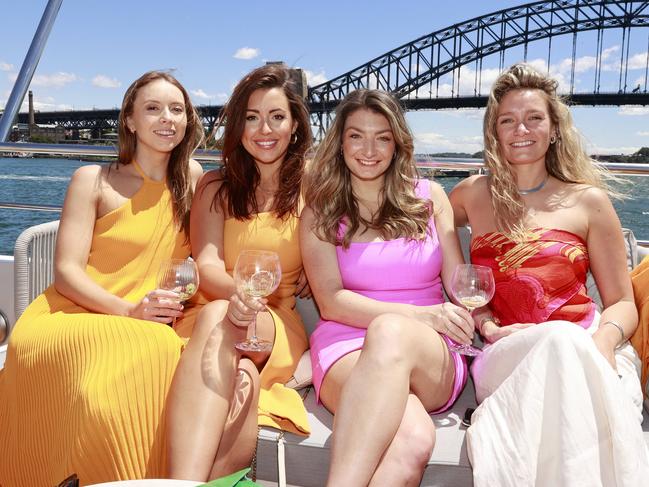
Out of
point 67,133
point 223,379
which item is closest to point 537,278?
point 223,379

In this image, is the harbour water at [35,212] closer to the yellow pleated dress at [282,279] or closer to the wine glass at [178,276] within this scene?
the yellow pleated dress at [282,279]

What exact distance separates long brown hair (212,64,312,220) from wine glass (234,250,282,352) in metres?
0.60

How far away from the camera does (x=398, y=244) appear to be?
1.98 metres

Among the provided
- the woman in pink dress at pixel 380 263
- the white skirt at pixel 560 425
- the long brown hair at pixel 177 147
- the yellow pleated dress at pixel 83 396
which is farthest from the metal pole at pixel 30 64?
the white skirt at pixel 560 425

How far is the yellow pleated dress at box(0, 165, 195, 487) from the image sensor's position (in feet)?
4.88

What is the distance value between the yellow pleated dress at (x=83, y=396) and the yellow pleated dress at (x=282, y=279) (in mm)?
303

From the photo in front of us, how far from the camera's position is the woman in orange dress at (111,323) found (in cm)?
151

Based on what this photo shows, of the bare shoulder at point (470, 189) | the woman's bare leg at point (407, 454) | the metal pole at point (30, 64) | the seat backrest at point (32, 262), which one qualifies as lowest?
the woman's bare leg at point (407, 454)

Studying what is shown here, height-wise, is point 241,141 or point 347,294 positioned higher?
point 241,141

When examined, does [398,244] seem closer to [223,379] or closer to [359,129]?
[359,129]

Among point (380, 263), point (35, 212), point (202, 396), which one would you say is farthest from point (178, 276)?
point (35, 212)

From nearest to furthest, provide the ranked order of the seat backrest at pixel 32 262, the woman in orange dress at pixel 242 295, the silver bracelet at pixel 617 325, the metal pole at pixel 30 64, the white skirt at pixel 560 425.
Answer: the white skirt at pixel 560 425, the woman in orange dress at pixel 242 295, the silver bracelet at pixel 617 325, the seat backrest at pixel 32 262, the metal pole at pixel 30 64

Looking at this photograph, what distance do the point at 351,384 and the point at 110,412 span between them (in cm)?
57

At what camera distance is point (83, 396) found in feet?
4.96
